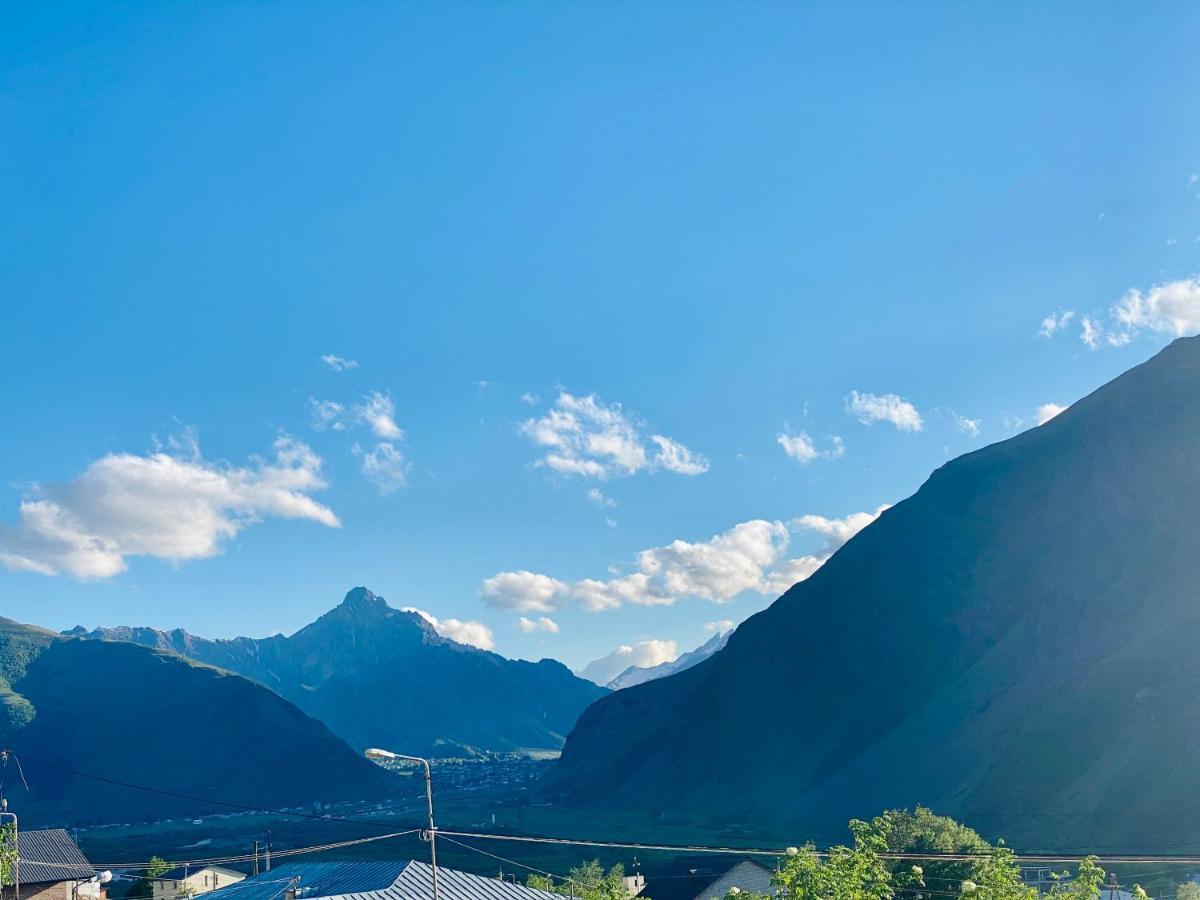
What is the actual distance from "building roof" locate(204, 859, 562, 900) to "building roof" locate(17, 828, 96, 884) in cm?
2832

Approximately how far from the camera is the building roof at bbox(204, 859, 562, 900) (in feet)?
133

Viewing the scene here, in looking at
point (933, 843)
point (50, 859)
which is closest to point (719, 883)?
point (933, 843)

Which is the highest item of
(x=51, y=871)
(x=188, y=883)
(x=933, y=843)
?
(x=51, y=871)

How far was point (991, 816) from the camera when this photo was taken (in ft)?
490

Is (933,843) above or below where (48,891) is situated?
below

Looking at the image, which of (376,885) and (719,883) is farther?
(719,883)

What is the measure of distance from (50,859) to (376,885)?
41.4 m

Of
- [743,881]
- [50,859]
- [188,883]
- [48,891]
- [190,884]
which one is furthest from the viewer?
[190,884]

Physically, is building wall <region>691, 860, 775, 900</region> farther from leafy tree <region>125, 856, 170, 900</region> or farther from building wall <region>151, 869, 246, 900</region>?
leafy tree <region>125, 856, 170, 900</region>

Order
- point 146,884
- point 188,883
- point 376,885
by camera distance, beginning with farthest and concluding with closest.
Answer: point 188,883 → point 146,884 → point 376,885

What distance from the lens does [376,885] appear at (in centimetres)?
4122

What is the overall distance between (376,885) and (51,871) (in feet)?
133

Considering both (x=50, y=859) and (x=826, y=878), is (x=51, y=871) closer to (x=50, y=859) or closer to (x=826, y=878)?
(x=50, y=859)

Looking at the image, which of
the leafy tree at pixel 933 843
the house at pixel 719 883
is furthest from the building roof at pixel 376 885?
the house at pixel 719 883
